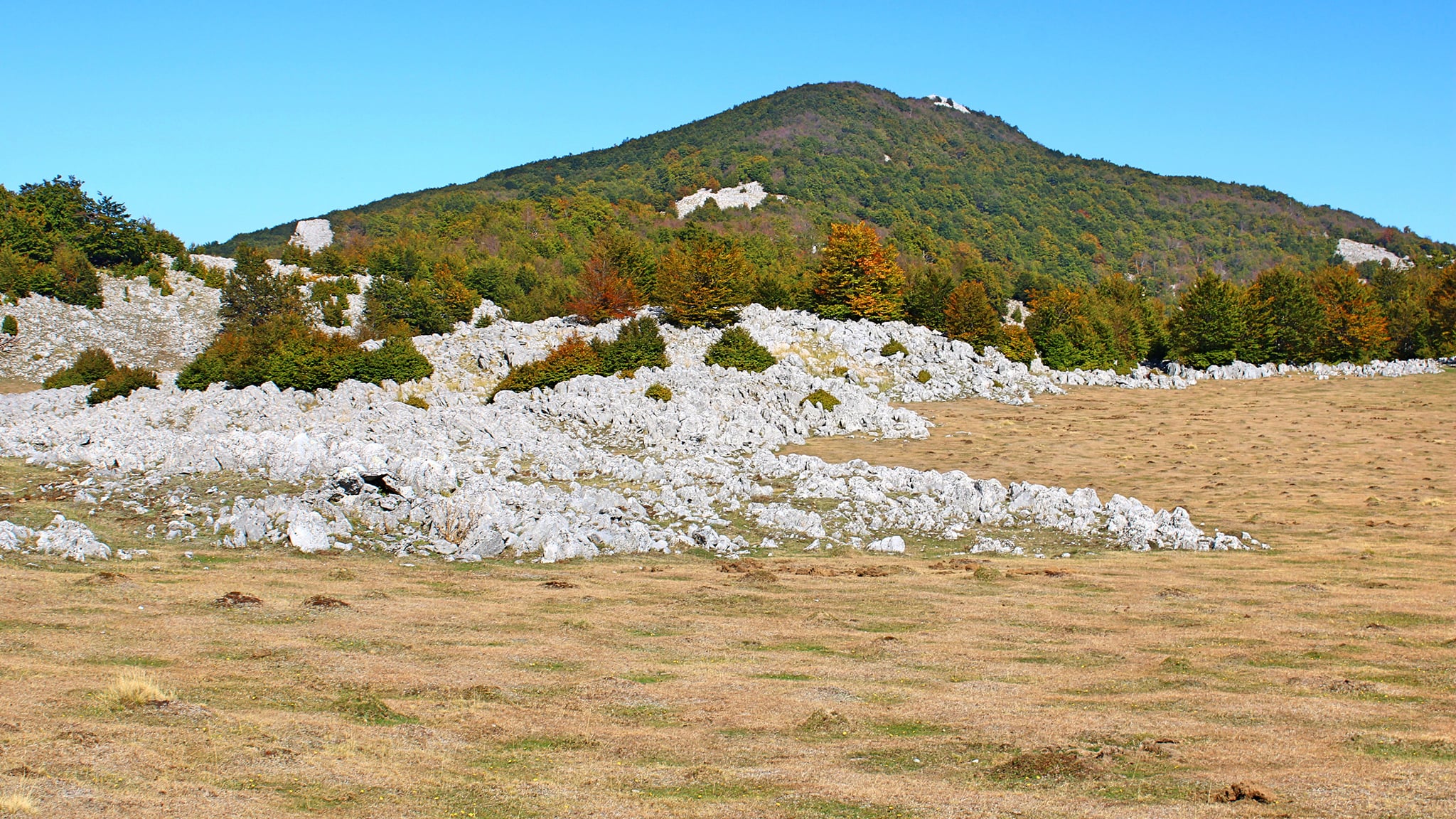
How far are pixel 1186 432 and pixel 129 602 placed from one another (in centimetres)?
5063

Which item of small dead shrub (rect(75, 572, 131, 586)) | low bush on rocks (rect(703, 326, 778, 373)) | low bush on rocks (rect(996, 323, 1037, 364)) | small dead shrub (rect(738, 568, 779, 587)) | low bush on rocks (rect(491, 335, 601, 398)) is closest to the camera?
small dead shrub (rect(75, 572, 131, 586))

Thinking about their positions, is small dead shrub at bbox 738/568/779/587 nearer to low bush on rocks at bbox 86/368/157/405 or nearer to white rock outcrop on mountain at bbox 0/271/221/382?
low bush on rocks at bbox 86/368/157/405

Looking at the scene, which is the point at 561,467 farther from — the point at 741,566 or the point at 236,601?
the point at 236,601

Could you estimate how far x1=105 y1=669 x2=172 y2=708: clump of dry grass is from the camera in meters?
14.7

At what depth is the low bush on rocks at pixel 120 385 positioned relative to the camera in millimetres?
54281

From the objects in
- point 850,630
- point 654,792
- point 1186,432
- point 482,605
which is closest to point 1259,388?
point 1186,432

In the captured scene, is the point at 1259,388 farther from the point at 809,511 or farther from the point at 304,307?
the point at 304,307

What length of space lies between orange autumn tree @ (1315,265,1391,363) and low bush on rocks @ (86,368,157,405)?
282ft

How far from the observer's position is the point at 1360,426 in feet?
180

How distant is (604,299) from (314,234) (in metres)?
101

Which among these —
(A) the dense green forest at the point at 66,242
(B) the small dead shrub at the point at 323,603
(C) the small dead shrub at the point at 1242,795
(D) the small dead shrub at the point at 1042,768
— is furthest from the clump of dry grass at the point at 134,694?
(A) the dense green forest at the point at 66,242

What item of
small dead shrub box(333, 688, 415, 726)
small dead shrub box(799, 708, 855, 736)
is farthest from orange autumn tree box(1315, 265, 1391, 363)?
small dead shrub box(333, 688, 415, 726)

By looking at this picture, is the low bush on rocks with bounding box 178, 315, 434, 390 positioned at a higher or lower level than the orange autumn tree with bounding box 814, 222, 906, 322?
lower

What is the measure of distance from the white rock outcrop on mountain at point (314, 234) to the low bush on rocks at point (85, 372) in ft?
283
